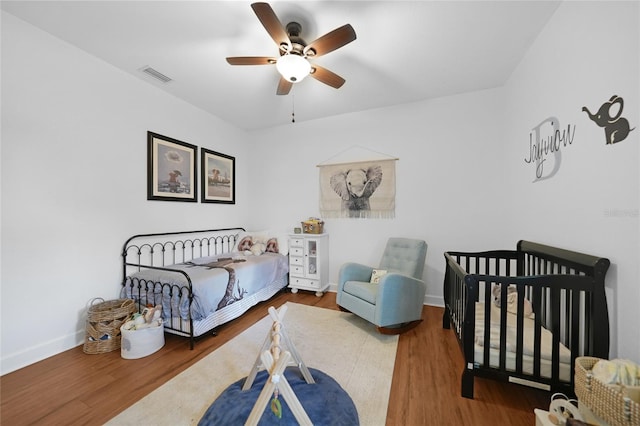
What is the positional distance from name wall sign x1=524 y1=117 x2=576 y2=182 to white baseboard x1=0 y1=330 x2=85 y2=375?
423 cm

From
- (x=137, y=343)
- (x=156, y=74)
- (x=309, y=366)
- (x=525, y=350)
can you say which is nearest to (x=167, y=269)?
(x=137, y=343)

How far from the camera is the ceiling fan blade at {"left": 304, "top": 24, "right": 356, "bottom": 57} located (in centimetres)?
155

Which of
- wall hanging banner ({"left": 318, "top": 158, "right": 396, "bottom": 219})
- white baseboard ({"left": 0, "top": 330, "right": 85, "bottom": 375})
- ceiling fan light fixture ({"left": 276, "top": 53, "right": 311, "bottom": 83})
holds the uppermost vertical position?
ceiling fan light fixture ({"left": 276, "top": 53, "right": 311, "bottom": 83})

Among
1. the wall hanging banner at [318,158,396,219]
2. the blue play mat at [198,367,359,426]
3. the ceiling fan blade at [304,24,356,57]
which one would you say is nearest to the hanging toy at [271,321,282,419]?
the blue play mat at [198,367,359,426]

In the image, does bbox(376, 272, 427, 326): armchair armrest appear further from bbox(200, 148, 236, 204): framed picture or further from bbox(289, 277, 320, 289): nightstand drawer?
bbox(200, 148, 236, 204): framed picture

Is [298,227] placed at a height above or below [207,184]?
below

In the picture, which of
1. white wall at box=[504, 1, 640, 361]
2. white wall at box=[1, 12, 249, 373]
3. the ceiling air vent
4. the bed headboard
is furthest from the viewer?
the bed headboard

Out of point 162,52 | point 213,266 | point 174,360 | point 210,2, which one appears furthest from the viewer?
point 213,266

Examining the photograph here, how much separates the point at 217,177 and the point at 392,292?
3035 millimetres

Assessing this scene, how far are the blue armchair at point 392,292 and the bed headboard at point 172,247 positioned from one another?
7.01ft

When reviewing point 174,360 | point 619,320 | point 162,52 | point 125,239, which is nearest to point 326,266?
point 174,360

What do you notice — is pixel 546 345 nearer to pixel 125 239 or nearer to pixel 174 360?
pixel 174 360

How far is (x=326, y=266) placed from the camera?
3.64 metres

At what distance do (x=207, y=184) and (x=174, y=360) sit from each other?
234 centimetres
